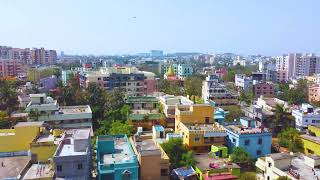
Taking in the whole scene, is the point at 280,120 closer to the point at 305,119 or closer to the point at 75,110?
Answer: the point at 305,119

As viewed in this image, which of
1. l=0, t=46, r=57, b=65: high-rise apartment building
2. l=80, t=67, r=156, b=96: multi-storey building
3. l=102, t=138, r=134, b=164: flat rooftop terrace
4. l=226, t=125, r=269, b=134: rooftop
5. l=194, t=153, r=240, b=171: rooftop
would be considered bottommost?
l=194, t=153, r=240, b=171: rooftop

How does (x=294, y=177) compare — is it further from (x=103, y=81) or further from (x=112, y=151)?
(x=103, y=81)

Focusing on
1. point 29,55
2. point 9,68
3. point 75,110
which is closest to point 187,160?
point 75,110

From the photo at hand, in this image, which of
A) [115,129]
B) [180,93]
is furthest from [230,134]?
[180,93]

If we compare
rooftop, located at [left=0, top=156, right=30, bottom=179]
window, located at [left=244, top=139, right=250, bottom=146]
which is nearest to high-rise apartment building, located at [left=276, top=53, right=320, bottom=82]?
window, located at [left=244, top=139, right=250, bottom=146]

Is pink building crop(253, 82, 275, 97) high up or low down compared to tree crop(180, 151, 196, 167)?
up

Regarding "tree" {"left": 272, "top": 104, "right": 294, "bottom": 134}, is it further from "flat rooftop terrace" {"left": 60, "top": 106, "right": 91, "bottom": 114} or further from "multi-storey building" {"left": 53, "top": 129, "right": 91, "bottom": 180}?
"multi-storey building" {"left": 53, "top": 129, "right": 91, "bottom": 180}

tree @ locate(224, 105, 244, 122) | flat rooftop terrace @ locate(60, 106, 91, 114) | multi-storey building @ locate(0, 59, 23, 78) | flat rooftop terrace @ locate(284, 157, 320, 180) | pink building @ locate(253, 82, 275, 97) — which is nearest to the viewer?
flat rooftop terrace @ locate(284, 157, 320, 180)
